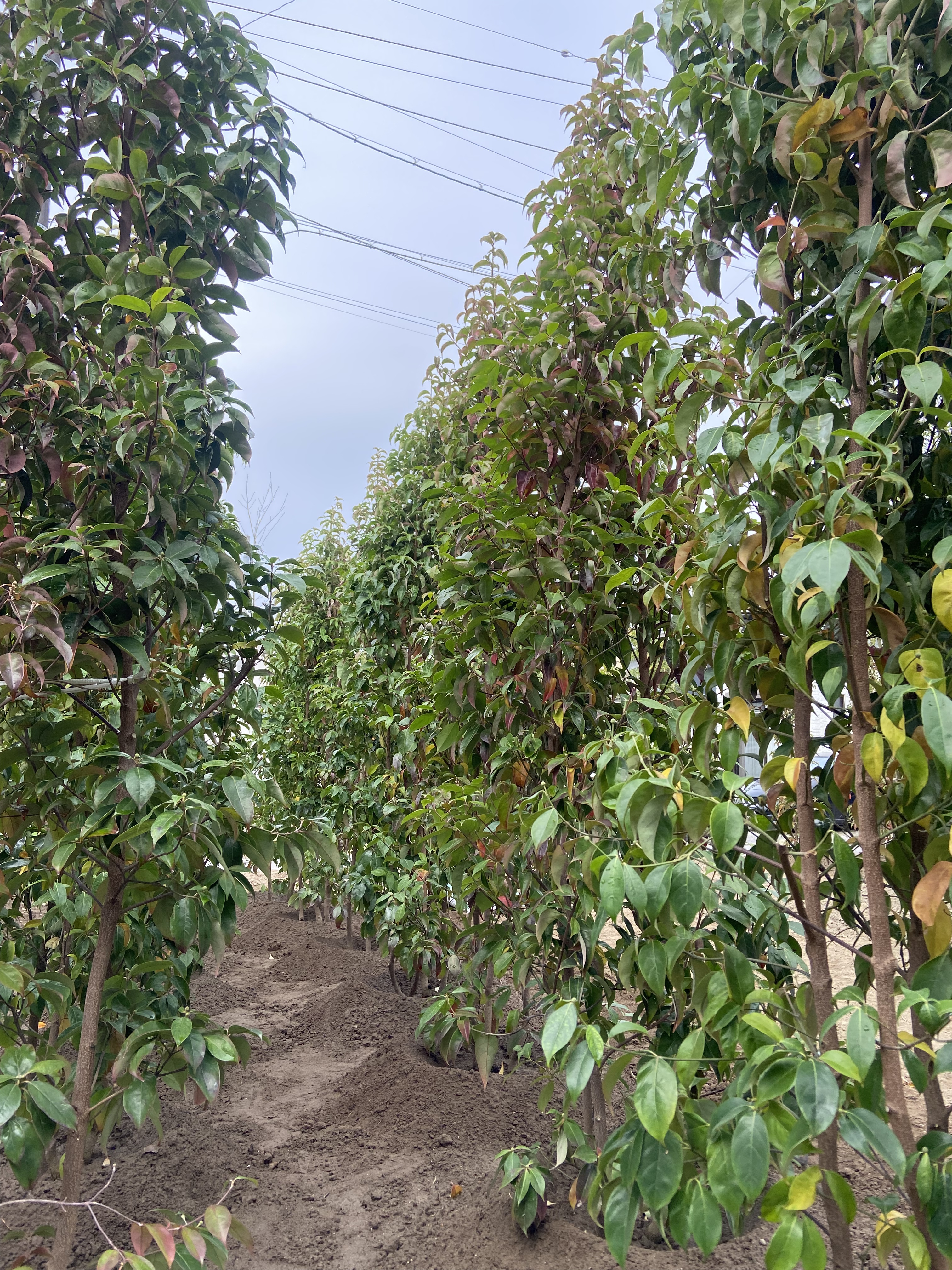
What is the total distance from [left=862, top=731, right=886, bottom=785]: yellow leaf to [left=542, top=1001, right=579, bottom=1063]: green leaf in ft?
1.62

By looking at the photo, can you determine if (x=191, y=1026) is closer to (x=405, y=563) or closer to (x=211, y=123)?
(x=211, y=123)

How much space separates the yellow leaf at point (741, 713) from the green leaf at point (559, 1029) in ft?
A: 1.54

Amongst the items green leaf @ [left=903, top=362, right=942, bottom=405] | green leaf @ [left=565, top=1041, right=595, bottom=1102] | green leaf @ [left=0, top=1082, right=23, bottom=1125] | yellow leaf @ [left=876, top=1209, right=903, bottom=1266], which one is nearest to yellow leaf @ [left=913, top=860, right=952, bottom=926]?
yellow leaf @ [left=876, top=1209, right=903, bottom=1266]

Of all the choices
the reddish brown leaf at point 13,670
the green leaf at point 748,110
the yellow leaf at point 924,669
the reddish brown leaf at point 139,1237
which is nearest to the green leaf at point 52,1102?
the reddish brown leaf at point 139,1237

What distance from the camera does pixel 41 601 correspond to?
1355mm

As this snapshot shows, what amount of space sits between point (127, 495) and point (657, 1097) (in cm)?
158

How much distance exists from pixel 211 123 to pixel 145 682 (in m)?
1.32

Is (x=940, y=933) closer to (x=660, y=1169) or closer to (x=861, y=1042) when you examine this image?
(x=861, y=1042)

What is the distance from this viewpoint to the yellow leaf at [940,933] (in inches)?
38.2

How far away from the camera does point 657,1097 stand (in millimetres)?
906

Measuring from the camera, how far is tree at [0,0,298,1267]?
1.58 metres

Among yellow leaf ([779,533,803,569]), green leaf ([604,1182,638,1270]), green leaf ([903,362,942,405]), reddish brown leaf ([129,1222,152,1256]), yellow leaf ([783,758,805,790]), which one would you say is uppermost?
green leaf ([903,362,942,405])

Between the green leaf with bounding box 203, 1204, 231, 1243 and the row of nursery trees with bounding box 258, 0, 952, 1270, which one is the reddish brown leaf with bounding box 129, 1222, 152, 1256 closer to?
the green leaf with bounding box 203, 1204, 231, 1243

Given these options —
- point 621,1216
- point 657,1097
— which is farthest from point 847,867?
point 621,1216
